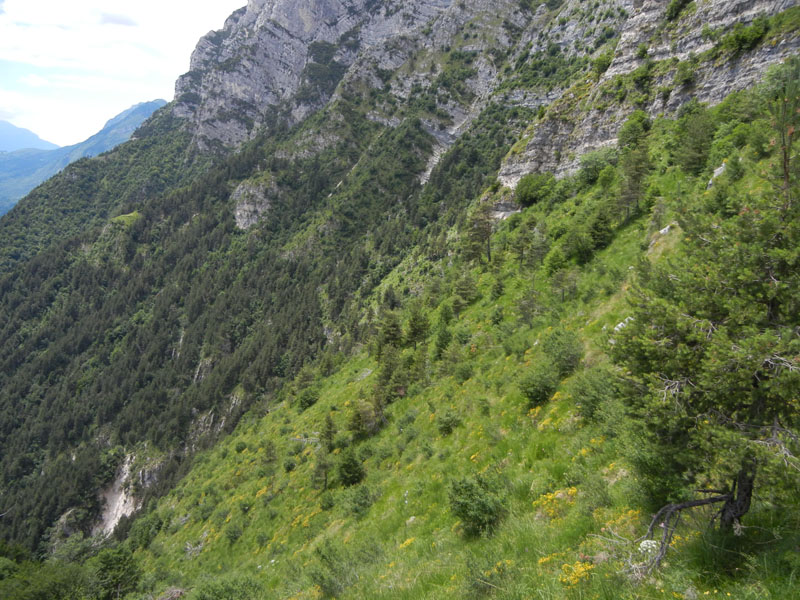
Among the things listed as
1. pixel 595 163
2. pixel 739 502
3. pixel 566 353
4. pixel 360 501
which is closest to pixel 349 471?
pixel 360 501

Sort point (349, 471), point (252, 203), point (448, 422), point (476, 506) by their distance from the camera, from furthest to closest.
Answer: point (252, 203), point (349, 471), point (448, 422), point (476, 506)

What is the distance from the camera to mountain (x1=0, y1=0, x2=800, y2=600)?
12.9ft

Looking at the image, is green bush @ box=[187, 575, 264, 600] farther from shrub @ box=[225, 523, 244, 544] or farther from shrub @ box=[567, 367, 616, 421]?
shrub @ box=[225, 523, 244, 544]

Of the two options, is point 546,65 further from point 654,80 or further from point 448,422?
point 448,422

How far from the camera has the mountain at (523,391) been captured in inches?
155

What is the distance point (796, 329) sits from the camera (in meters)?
3.65

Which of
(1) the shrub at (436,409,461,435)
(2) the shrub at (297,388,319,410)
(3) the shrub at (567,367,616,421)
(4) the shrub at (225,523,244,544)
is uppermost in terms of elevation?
(3) the shrub at (567,367,616,421)

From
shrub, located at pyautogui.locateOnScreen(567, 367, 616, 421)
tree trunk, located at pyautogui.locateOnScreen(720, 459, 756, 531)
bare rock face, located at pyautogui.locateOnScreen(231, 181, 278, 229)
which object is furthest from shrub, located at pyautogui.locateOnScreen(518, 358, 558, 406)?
bare rock face, located at pyautogui.locateOnScreen(231, 181, 278, 229)

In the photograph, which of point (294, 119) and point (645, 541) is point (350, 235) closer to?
point (294, 119)

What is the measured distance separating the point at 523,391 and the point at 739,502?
30.2 ft

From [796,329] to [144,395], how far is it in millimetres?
132056

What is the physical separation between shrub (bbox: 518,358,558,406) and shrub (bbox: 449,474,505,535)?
5342mm

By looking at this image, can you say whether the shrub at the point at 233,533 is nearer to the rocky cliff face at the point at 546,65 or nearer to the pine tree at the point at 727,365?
the pine tree at the point at 727,365

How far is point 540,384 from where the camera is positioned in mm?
12461
